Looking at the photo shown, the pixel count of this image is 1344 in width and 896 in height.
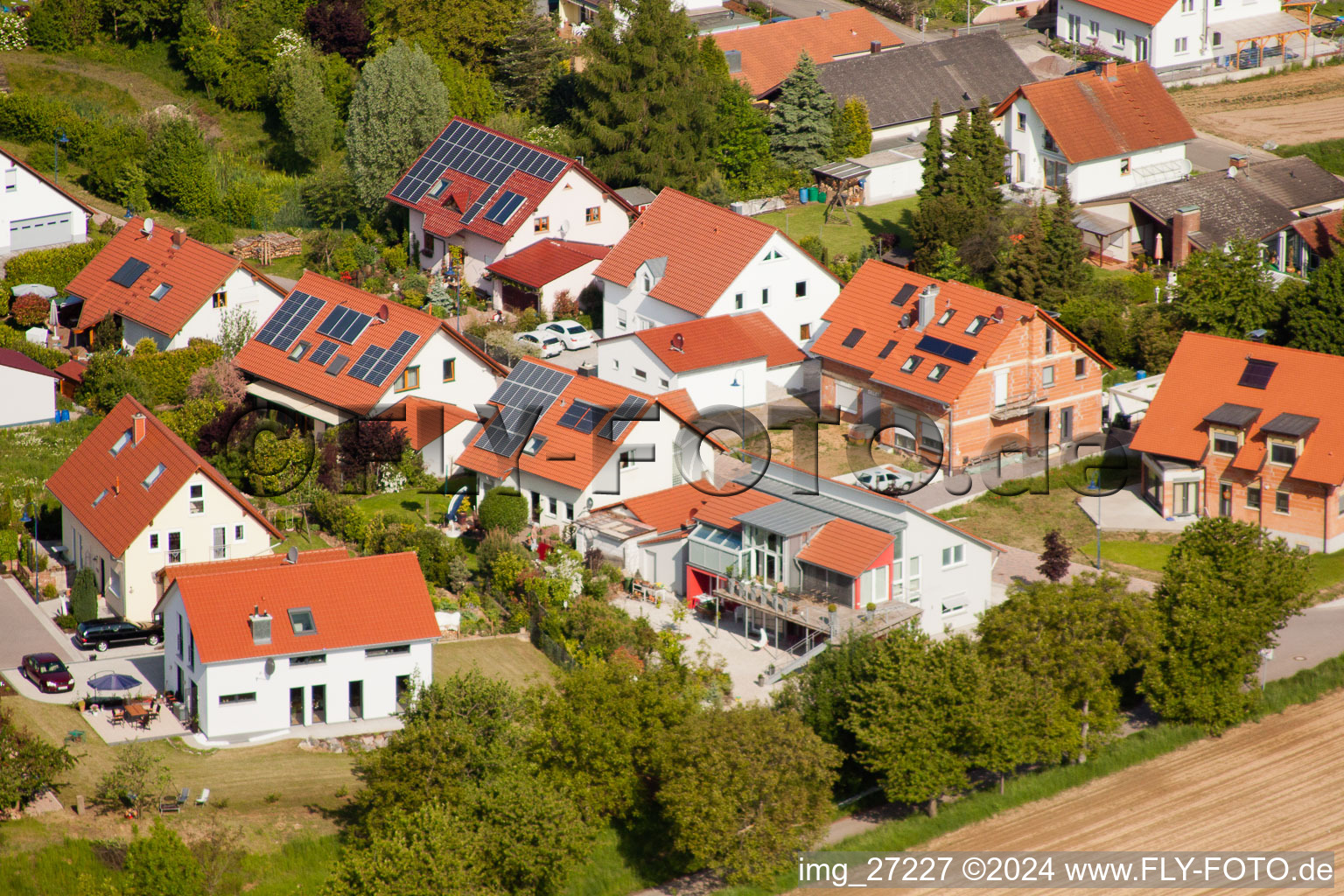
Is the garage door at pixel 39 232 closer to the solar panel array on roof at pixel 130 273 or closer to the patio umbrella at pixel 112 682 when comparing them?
the solar panel array on roof at pixel 130 273

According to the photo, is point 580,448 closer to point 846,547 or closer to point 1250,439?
point 846,547

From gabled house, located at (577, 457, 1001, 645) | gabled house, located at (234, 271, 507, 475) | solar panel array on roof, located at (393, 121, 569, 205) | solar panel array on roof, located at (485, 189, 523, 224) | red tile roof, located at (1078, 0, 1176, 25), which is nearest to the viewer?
gabled house, located at (577, 457, 1001, 645)

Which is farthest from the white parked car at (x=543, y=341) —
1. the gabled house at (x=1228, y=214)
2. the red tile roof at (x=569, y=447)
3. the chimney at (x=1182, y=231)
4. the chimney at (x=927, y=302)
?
the chimney at (x=1182, y=231)

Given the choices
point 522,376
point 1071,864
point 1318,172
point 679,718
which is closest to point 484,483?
point 522,376

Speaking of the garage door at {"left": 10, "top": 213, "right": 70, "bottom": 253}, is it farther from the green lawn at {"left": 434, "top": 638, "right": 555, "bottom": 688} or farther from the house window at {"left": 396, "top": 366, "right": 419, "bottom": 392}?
the green lawn at {"left": 434, "top": 638, "right": 555, "bottom": 688}

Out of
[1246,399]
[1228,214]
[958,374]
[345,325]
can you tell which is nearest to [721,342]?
[958,374]

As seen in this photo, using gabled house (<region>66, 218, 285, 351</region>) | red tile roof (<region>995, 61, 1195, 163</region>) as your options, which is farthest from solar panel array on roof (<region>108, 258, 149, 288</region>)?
red tile roof (<region>995, 61, 1195, 163</region>)

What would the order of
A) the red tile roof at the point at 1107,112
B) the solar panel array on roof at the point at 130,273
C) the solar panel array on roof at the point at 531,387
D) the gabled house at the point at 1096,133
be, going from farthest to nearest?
1. the red tile roof at the point at 1107,112
2. the gabled house at the point at 1096,133
3. the solar panel array on roof at the point at 130,273
4. the solar panel array on roof at the point at 531,387
